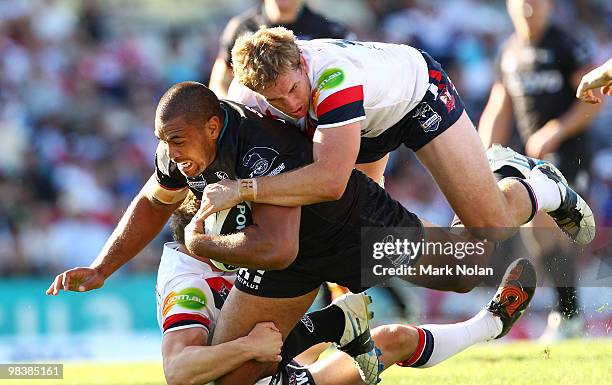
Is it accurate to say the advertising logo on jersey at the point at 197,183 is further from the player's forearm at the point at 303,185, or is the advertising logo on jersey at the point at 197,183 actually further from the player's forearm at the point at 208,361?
the player's forearm at the point at 208,361

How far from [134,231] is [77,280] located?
1.41 ft

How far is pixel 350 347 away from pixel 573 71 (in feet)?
15.6

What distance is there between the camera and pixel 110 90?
14.5m

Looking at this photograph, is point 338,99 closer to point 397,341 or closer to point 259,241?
point 259,241

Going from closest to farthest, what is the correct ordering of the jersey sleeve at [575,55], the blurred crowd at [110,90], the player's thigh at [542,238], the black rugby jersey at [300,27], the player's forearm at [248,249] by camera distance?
1. the player's forearm at [248,249]
2. the black rugby jersey at [300,27]
3. the player's thigh at [542,238]
4. the jersey sleeve at [575,55]
5. the blurred crowd at [110,90]

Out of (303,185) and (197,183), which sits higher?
(303,185)

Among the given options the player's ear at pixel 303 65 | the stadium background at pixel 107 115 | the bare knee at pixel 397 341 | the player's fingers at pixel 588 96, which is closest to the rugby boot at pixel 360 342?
the bare knee at pixel 397 341

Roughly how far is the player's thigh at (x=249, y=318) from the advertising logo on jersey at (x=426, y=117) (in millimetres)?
1223

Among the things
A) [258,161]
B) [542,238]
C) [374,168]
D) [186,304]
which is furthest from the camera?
[542,238]

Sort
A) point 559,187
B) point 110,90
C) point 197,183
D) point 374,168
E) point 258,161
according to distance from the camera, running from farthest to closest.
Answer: point 110,90, point 559,187, point 374,168, point 197,183, point 258,161

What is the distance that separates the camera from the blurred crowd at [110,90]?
1326 centimetres

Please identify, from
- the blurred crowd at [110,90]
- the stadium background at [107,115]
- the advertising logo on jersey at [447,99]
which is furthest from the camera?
the blurred crowd at [110,90]

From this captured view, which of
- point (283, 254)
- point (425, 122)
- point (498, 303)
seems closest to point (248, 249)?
point (283, 254)

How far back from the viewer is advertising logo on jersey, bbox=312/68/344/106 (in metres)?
5.51
